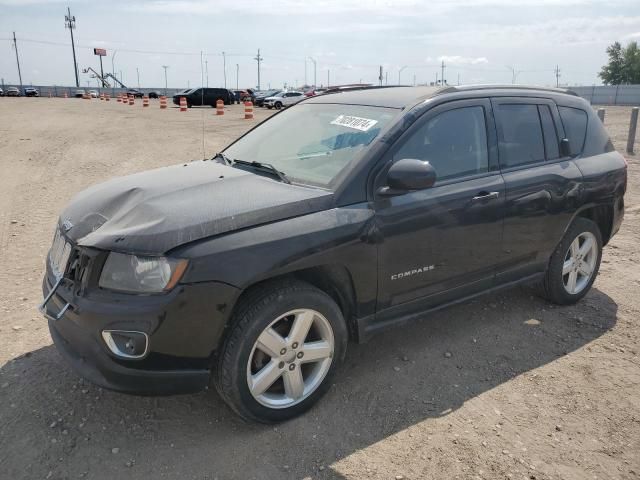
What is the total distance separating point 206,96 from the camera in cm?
4150

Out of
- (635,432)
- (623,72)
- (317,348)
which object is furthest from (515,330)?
(623,72)

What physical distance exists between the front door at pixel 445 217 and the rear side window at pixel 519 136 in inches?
5.1

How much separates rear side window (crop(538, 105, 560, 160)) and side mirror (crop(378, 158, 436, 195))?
1.59 m

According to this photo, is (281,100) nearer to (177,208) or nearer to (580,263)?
(580,263)

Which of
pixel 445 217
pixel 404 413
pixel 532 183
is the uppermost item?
pixel 532 183

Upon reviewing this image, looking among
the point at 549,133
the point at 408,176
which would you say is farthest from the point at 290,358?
the point at 549,133

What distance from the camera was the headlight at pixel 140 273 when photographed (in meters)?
2.56

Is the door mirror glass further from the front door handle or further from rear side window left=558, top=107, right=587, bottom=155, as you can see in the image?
the front door handle

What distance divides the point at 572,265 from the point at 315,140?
2.53 m

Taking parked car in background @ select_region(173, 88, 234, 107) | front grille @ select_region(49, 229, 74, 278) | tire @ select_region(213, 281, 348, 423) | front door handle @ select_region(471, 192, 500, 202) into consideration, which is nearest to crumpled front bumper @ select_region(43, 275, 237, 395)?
tire @ select_region(213, 281, 348, 423)

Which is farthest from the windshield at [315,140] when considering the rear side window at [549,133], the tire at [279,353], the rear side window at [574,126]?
the rear side window at [574,126]

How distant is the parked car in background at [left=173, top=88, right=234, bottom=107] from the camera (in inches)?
1567

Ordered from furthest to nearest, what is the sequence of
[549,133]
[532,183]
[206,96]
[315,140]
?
[206,96] → [549,133] → [532,183] → [315,140]

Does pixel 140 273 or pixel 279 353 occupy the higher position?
pixel 140 273
